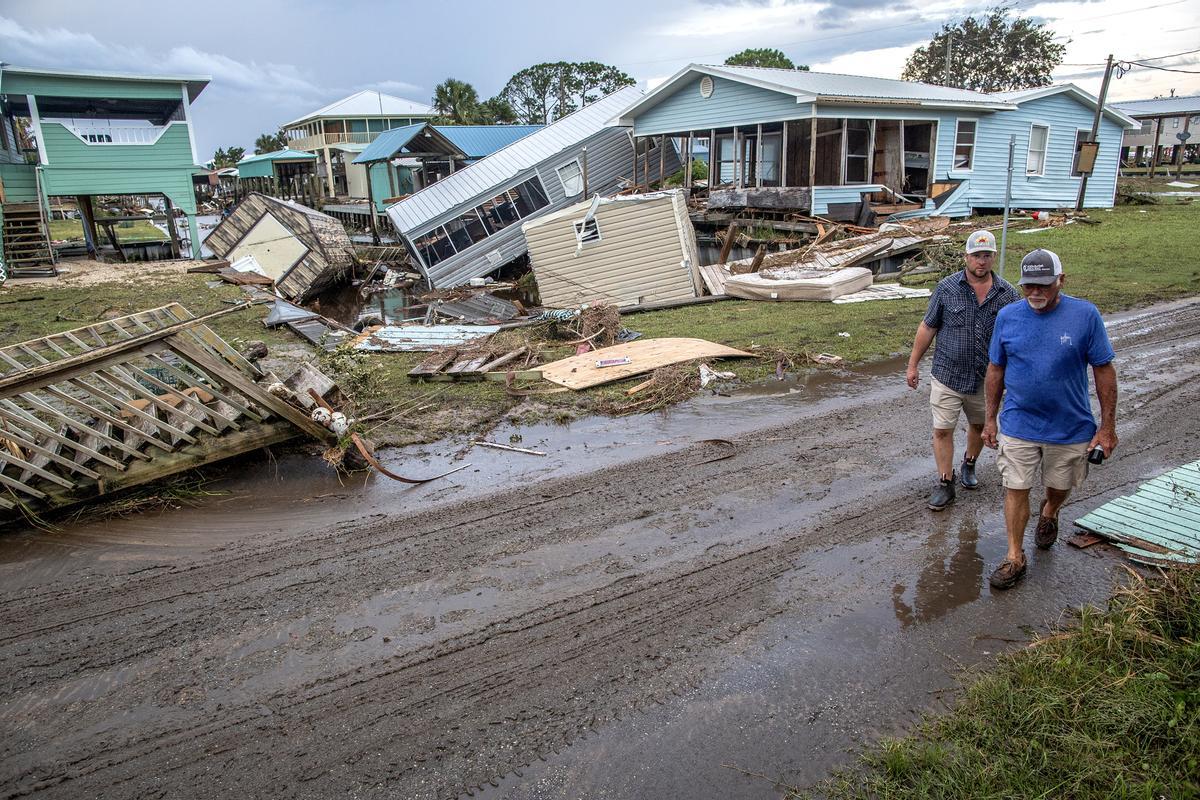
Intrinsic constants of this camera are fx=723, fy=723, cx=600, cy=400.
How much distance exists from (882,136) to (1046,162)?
18.8 ft

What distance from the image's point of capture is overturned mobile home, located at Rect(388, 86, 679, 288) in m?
23.8

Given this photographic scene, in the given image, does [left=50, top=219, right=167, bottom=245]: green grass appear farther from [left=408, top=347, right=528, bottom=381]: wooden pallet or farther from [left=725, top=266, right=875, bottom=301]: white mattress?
[left=725, top=266, right=875, bottom=301]: white mattress

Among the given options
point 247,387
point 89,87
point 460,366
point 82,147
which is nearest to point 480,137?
point 89,87

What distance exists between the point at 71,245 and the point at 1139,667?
108 feet

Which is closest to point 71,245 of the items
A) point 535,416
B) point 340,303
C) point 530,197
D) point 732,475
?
point 340,303

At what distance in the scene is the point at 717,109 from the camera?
74.8 feet

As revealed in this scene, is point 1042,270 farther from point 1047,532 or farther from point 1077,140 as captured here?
point 1077,140

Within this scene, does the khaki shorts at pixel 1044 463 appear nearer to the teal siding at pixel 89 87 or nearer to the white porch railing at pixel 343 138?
the teal siding at pixel 89 87

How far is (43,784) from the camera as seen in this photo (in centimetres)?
307

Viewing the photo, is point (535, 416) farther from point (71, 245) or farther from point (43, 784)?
point (71, 245)

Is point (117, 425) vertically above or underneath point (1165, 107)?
underneath

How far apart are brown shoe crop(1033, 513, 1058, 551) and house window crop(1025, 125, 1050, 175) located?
950 inches

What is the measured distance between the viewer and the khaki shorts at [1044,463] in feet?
13.7

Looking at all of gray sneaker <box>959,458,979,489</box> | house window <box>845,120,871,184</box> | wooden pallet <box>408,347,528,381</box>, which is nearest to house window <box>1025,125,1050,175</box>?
house window <box>845,120,871,184</box>
